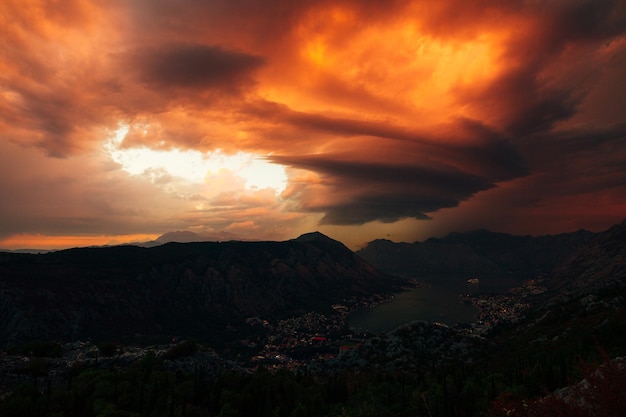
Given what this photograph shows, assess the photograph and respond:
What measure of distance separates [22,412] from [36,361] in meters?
30.3

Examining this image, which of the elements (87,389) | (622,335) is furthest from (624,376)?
(622,335)

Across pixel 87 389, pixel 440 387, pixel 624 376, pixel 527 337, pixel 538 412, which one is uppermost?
pixel 624 376

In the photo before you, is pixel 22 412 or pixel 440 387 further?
pixel 440 387

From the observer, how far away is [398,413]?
85250 mm

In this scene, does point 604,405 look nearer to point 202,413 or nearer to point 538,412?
point 538,412

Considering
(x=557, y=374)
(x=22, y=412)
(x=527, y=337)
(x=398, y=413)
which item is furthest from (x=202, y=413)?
(x=527, y=337)

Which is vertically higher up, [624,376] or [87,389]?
[624,376]

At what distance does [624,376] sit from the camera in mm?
16438

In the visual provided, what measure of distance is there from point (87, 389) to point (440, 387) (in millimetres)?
89474

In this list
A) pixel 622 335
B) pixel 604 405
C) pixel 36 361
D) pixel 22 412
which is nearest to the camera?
pixel 604 405

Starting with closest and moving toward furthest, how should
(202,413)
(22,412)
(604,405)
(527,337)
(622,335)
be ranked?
1. (604,405)
2. (22,412)
3. (202,413)
4. (622,335)
5. (527,337)

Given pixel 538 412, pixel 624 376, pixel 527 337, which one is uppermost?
pixel 624 376

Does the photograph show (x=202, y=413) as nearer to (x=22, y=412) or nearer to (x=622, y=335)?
(x=22, y=412)

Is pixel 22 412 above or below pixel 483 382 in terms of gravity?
above
